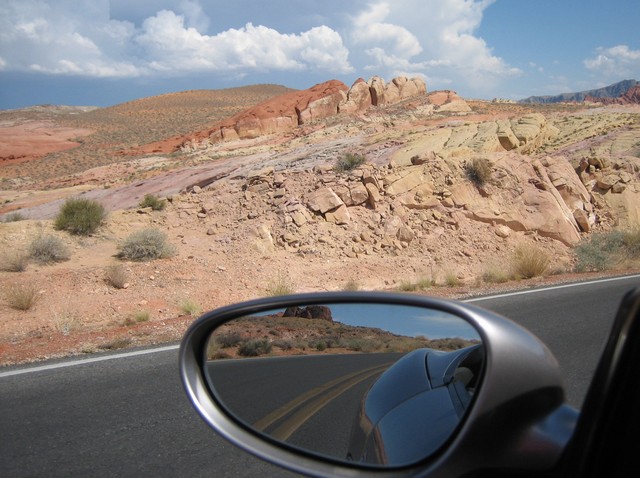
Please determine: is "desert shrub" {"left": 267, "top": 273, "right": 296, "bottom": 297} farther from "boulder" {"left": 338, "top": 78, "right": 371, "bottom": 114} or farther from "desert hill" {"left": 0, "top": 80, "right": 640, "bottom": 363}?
"boulder" {"left": 338, "top": 78, "right": 371, "bottom": 114}

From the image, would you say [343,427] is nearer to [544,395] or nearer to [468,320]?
[468,320]

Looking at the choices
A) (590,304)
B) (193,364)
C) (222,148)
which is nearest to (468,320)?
(193,364)

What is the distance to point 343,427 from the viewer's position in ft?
7.25

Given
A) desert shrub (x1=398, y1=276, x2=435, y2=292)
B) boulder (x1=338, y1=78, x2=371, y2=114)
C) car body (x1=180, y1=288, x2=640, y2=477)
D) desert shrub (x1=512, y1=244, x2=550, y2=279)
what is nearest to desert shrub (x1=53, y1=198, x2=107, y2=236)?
desert shrub (x1=398, y1=276, x2=435, y2=292)

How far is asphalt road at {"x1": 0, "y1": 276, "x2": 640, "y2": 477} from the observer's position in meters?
3.87

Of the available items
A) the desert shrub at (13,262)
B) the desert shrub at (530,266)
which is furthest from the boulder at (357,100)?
the desert shrub at (13,262)

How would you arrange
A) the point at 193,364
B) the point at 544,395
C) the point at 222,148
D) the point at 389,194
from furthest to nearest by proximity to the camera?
the point at 222,148 < the point at 389,194 < the point at 193,364 < the point at 544,395

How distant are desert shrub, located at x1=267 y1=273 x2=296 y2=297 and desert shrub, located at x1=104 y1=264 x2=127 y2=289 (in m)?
3.43

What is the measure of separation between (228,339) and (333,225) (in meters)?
15.0

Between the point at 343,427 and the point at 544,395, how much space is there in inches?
39.6

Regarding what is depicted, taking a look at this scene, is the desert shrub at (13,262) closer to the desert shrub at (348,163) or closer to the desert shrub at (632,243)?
the desert shrub at (348,163)

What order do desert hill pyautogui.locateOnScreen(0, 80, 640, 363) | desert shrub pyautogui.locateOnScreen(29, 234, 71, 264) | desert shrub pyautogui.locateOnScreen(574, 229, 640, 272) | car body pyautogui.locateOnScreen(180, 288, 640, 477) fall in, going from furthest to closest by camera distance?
desert shrub pyautogui.locateOnScreen(574, 229, 640, 272)
desert shrub pyautogui.locateOnScreen(29, 234, 71, 264)
desert hill pyautogui.locateOnScreen(0, 80, 640, 363)
car body pyautogui.locateOnScreen(180, 288, 640, 477)

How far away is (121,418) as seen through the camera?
187 inches

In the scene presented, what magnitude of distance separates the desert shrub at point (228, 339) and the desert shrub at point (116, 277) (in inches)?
426
